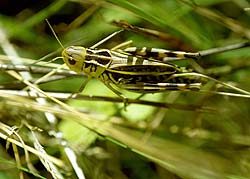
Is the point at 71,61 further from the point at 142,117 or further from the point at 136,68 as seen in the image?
the point at 142,117

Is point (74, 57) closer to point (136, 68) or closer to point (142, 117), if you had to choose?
point (136, 68)

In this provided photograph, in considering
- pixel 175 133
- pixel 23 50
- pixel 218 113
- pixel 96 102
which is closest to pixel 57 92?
pixel 96 102

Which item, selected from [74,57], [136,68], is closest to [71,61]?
[74,57]

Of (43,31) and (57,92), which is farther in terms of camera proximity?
(43,31)

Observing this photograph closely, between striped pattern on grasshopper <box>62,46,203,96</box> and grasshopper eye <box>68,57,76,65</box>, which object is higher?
grasshopper eye <box>68,57,76,65</box>

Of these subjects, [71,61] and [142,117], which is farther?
[142,117]

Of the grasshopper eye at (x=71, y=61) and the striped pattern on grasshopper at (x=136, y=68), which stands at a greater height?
the grasshopper eye at (x=71, y=61)

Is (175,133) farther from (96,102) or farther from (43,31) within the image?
(43,31)

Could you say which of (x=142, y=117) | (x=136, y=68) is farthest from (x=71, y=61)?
(x=142, y=117)
